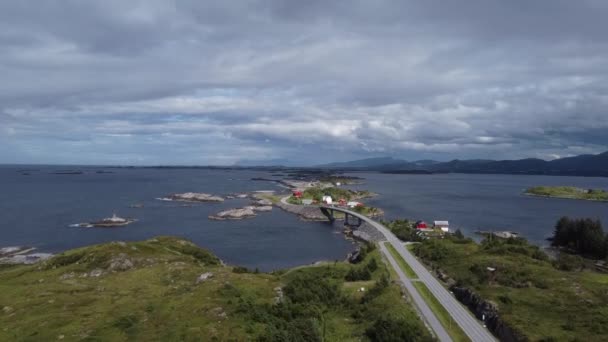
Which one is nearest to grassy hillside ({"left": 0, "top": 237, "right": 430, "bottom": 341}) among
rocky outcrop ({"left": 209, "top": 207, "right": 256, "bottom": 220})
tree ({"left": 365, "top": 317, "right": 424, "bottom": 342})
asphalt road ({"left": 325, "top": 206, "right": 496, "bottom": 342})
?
tree ({"left": 365, "top": 317, "right": 424, "bottom": 342})

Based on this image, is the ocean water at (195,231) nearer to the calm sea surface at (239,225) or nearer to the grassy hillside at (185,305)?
the calm sea surface at (239,225)

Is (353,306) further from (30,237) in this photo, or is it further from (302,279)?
(30,237)

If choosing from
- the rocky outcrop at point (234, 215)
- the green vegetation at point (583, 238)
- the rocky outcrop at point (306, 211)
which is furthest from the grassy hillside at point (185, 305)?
the rocky outcrop at point (306, 211)

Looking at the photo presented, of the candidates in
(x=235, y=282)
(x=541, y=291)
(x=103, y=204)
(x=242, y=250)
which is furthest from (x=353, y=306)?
(x=103, y=204)

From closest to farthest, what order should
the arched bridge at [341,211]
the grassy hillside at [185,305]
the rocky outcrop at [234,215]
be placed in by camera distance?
the grassy hillside at [185,305] → the arched bridge at [341,211] → the rocky outcrop at [234,215]

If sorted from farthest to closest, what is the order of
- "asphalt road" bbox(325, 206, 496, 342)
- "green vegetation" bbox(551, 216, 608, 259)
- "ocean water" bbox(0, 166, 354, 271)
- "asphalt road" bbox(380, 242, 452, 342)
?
"ocean water" bbox(0, 166, 354, 271)
"green vegetation" bbox(551, 216, 608, 259)
"asphalt road" bbox(325, 206, 496, 342)
"asphalt road" bbox(380, 242, 452, 342)

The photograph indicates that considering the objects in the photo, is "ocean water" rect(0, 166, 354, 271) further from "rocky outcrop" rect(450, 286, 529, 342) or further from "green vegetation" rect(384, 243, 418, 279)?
"rocky outcrop" rect(450, 286, 529, 342)
